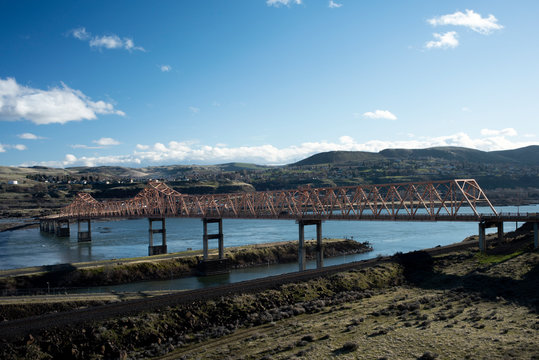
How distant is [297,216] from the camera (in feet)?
239

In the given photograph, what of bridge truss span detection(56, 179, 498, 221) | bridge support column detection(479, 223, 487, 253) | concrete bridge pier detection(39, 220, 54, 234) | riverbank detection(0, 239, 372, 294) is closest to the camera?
bridge support column detection(479, 223, 487, 253)

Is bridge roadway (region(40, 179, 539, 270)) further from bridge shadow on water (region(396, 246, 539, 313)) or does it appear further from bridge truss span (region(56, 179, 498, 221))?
bridge shadow on water (region(396, 246, 539, 313))

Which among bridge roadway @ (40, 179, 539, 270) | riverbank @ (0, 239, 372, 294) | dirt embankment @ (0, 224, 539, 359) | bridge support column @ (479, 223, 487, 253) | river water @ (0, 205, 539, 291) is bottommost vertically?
river water @ (0, 205, 539, 291)

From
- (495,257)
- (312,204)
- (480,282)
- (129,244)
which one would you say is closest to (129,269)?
(312,204)

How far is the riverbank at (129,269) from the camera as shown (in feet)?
213

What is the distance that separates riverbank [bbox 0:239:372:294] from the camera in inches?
2557

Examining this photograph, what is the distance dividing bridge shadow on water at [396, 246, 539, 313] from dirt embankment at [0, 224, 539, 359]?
0.33 ft

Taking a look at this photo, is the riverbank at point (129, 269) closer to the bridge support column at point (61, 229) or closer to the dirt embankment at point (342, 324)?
the dirt embankment at point (342, 324)

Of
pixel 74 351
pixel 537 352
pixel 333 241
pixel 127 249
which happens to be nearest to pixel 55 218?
pixel 127 249

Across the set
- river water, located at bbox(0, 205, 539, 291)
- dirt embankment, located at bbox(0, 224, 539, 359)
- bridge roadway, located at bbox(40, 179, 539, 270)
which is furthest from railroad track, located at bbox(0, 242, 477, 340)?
river water, located at bbox(0, 205, 539, 291)

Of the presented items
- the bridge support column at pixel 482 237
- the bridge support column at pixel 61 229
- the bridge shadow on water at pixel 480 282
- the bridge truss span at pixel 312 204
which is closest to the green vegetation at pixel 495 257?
the bridge support column at pixel 482 237

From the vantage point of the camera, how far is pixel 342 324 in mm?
34000

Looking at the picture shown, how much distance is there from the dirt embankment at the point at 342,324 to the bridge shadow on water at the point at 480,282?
0.10 m

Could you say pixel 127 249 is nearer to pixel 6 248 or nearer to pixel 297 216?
pixel 6 248
